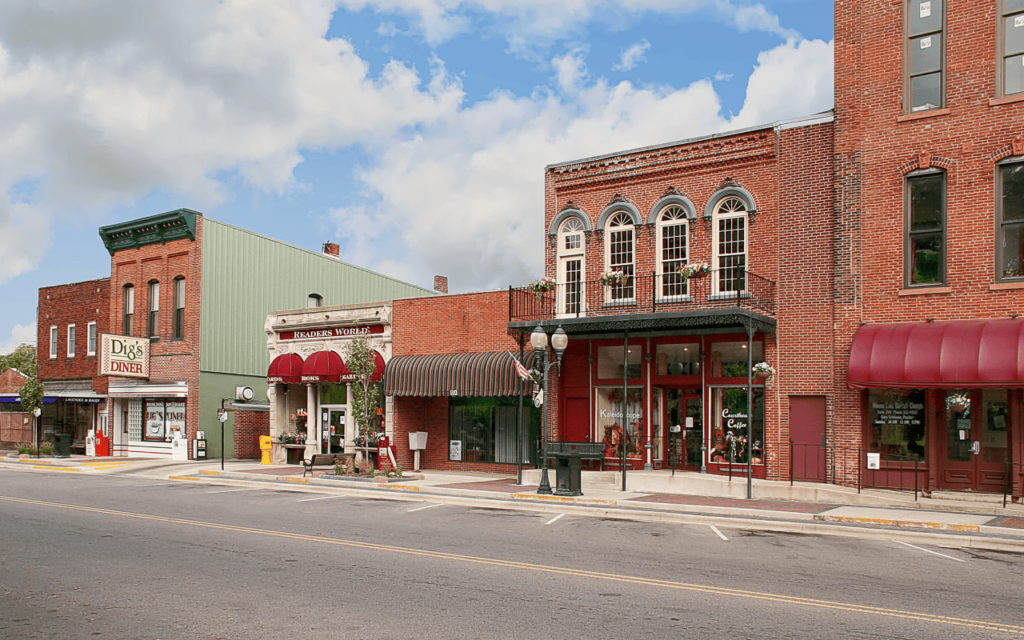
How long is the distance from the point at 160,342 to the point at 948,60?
3035 centimetres

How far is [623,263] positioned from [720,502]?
810 centimetres

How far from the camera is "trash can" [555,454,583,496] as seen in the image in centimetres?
1938

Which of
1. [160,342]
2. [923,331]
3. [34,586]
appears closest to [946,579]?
[923,331]

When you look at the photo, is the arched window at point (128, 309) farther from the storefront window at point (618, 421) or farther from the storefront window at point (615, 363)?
the storefront window at point (618, 421)

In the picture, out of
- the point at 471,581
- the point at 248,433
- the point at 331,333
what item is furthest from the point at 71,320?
the point at 471,581

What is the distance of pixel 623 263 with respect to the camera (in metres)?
23.7

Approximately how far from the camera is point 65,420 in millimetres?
39438

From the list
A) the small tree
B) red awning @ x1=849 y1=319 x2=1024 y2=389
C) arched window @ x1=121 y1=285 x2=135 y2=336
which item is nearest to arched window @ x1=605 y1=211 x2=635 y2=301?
red awning @ x1=849 y1=319 x2=1024 y2=389

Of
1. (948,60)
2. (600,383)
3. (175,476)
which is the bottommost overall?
(175,476)

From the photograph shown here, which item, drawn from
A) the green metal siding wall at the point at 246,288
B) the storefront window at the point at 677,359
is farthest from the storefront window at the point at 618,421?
the green metal siding wall at the point at 246,288

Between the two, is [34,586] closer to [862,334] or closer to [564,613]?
[564,613]

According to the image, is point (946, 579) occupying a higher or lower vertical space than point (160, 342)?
lower

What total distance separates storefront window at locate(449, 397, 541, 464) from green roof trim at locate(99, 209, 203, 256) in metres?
14.6

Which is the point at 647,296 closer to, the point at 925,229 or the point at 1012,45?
the point at 925,229
